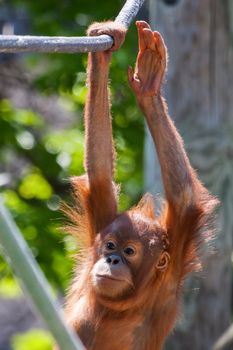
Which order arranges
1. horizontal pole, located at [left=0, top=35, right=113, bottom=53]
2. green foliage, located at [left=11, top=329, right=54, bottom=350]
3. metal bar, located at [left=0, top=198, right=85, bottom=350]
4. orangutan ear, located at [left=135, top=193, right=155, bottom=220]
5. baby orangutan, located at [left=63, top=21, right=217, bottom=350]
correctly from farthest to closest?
green foliage, located at [left=11, top=329, right=54, bottom=350] → orangutan ear, located at [left=135, top=193, right=155, bottom=220] → baby orangutan, located at [left=63, top=21, right=217, bottom=350] → horizontal pole, located at [left=0, top=35, right=113, bottom=53] → metal bar, located at [left=0, top=198, right=85, bottom=350]

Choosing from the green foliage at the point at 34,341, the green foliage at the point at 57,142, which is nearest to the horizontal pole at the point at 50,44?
the green foliage at the point at 57,142

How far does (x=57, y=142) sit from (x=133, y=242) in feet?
8.72

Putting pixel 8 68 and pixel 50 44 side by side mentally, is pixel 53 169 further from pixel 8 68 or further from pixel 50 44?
pixel 50 44

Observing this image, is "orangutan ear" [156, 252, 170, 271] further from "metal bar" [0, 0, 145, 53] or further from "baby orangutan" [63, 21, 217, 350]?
"metal bar" [0, 0, 145, 53]

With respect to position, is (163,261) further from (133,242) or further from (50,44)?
(50,44)

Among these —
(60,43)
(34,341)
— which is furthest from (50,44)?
(34,341)

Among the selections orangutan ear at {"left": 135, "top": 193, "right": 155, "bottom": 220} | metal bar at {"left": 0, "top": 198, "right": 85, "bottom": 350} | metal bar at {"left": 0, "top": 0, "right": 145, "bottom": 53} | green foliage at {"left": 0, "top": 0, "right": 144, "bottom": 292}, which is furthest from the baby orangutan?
metal bar at {"left": 0, "top": 198, "right": 85, "bottom": 350}

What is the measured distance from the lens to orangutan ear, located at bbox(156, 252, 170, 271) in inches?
185

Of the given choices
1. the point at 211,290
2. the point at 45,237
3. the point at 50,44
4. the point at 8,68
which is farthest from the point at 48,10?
the point at 50,44

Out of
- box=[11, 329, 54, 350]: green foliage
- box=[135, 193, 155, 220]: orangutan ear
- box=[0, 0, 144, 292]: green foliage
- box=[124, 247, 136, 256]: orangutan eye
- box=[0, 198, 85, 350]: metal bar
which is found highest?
box=[0, 198, 85, 350]: metal bar

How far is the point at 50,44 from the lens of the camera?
3.14 metres

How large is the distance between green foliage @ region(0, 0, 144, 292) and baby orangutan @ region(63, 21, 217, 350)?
5.38 feet

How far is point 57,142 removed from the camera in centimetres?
718

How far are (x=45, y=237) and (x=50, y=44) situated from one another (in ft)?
11.2
